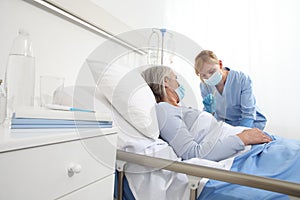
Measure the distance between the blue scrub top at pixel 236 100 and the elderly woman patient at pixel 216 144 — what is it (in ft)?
1.61

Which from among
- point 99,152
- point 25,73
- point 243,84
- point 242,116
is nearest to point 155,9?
point 243,84

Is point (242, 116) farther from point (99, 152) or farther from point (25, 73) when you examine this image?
point (25, 73)

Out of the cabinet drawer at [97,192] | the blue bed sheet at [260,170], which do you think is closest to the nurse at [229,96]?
the blue bed sheet at [260,170]

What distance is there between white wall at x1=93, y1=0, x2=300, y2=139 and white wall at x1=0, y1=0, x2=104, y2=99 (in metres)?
0.57

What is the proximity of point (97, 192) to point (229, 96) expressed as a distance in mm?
1265

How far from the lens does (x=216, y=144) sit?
3.06ft

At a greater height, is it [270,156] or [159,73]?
[159,73]

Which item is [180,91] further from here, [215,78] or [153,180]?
[215,78]

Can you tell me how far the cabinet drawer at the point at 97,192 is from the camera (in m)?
0.55

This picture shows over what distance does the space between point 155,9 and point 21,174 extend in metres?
1.79

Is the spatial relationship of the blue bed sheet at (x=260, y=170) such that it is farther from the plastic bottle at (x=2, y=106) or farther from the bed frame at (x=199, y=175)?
the plastic bottle at (x=2, y=106)

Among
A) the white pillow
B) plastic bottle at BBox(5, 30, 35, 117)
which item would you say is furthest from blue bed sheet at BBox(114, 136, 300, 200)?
plastic bottle at BBox(5, 30, 35, 117)

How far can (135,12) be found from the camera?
1.58 m

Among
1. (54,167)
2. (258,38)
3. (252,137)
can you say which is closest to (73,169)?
(54,167)
